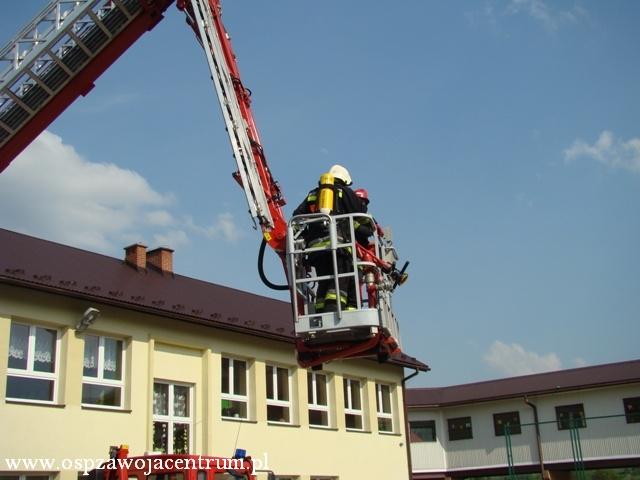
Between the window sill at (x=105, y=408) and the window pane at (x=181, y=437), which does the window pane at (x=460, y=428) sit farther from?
the window sill at (x=105, y=408)

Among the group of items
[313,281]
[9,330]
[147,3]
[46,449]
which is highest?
[147,3]

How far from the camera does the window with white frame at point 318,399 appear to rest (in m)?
21.9

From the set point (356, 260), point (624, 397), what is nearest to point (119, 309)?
point (356, 260)

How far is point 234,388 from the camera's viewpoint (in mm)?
19594

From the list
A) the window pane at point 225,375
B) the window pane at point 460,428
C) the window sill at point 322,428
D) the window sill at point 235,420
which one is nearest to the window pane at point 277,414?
the window sill at point 322,428

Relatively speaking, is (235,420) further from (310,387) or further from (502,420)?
(502,420)

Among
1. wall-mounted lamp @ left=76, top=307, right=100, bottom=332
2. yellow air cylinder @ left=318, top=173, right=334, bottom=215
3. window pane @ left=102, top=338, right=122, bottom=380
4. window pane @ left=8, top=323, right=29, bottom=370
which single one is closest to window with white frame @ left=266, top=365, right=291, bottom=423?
window pane @ left=102, top=338, right=122, bottom=380

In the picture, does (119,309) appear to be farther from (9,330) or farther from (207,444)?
(207,444)

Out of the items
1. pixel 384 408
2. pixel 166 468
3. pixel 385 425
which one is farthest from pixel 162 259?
pixel 166 468

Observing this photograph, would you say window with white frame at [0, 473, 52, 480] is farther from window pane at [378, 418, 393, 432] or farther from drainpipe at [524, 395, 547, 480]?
drainpipe at [524, 395, 547, 480]

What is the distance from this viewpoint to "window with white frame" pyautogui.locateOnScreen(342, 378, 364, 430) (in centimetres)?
2341

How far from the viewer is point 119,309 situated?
1684cm

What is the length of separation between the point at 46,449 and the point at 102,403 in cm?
175

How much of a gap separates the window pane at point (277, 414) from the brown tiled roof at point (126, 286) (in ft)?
5.99
